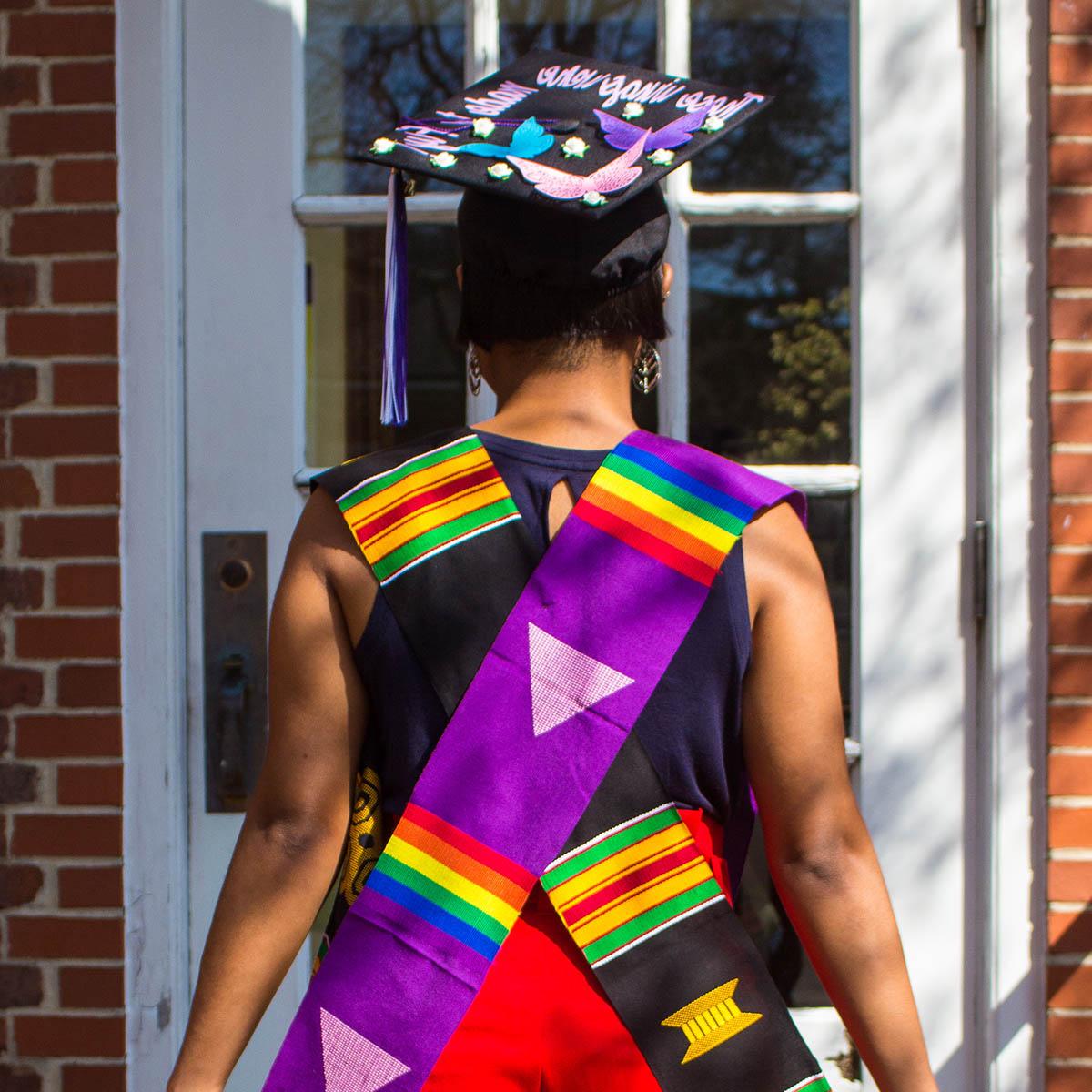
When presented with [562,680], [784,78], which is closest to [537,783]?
[562,680]

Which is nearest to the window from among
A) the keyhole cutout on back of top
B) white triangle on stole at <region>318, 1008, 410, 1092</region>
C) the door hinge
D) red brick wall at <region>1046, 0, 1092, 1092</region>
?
the door hinge

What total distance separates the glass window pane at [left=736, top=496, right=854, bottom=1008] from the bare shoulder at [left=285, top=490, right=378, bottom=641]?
41.6 inches

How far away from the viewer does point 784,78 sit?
2234mm

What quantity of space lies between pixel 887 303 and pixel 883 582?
46 cm

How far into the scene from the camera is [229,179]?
7.22ft

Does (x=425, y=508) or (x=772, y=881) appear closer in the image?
(x=425, y=508)

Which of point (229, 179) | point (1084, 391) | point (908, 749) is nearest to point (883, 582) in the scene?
point (908, 749)

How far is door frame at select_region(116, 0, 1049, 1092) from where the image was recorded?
2104 millimetres

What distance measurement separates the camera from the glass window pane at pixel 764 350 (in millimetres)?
2217

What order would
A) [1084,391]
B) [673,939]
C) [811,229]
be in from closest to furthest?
1. [673,939]
2. [1084,391]
3. [811,229]

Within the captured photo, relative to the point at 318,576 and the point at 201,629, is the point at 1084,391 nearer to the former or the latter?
the point at 318,576

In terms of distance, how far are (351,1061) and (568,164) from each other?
0.92m

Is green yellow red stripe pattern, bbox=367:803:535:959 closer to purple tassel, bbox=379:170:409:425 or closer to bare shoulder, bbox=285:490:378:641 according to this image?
bare shoulder, bbox=285:490:378:641

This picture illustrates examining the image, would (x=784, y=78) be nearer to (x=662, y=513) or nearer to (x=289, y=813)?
(x=662, y=513)
